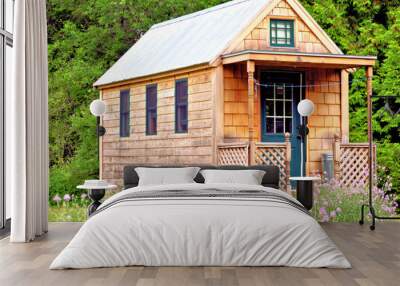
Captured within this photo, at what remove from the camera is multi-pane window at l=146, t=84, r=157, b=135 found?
12.6m

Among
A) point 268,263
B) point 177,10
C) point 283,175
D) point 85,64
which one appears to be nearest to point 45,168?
point 268,263

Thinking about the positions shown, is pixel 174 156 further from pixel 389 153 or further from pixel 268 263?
pixel 268 263

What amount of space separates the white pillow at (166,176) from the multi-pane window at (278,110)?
12.3ft

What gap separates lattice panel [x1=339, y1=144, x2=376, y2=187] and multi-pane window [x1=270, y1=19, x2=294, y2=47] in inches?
78.6

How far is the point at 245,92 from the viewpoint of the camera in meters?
11.4

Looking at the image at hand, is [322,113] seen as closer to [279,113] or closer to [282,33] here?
[279,113]

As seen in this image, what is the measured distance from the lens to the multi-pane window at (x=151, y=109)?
494 inches

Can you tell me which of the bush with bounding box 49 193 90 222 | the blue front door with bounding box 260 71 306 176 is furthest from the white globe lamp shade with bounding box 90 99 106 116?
the blue front door with bounding box 260 71 306 176

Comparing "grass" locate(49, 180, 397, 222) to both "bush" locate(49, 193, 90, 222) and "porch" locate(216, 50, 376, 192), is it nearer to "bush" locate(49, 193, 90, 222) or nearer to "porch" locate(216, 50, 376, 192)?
"bush" locate(49, 193, 90, 222)

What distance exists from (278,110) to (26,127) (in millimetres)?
5603

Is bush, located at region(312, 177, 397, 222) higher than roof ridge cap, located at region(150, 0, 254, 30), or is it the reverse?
roof ridge cap, located at region(150, 0, 254, 30)

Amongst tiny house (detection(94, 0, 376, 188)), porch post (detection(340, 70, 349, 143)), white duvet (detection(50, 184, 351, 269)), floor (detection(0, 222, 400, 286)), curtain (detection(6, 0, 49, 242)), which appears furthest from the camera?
porch post (detection(340, 70, 349, 143))

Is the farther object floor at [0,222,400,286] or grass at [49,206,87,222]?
grass at [49,206,87,222]

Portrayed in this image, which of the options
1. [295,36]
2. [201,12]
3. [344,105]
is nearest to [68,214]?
[201,12]
